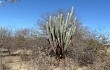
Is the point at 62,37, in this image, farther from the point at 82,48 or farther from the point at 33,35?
the point at 33,35

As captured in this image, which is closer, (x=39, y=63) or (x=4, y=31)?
(x=39, y=63)

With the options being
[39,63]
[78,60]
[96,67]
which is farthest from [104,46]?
[39,63]

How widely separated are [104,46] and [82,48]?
7.53 ft

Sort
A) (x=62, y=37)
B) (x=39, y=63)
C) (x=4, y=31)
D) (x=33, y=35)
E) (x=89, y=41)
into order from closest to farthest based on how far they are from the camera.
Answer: (x=62, y=37) → (x=39, y=63) → (x=89, y=41) → (x=33, y=35) → (x=4, y=31)

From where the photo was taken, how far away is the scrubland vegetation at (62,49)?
12.1m

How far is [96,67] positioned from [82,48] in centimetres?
Answer: 383

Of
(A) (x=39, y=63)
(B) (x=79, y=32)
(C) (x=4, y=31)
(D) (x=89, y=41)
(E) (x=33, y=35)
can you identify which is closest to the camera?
(A) (x=39, y=63)

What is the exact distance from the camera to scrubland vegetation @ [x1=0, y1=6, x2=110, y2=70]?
39.8 ft

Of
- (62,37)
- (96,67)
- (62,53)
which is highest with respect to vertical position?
(62,37)

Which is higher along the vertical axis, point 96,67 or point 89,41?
point 89,41

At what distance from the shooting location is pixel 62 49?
1207cm

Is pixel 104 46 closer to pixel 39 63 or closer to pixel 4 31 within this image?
pixel 39 63

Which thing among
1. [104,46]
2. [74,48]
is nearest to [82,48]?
[74,48]

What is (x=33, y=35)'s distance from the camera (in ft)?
85.6
